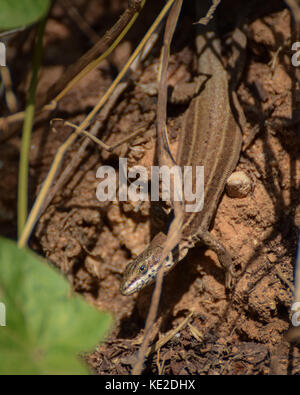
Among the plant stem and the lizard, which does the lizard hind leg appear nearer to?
the lizard

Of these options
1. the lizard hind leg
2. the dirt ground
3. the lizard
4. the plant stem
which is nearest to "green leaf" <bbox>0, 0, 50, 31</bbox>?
the plant stem

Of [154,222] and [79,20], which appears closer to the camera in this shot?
[154,222]

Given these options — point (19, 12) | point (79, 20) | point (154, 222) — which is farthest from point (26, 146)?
point (79, 20)

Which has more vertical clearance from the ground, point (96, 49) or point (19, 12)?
point (96, 49)

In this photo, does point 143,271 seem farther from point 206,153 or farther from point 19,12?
point 19,12

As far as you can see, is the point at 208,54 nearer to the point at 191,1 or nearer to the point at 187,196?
the point at 191,1

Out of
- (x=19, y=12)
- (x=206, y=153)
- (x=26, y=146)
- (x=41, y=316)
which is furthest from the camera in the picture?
(x=206, y=153)

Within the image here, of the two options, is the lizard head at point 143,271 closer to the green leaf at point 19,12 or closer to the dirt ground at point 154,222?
the dirt ground at point 154,222
